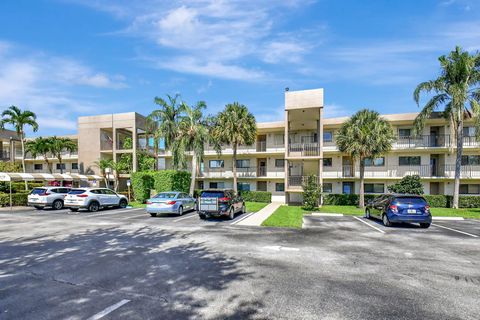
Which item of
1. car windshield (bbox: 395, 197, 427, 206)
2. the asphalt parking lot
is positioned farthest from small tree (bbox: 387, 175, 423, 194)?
the asphalt parking lot

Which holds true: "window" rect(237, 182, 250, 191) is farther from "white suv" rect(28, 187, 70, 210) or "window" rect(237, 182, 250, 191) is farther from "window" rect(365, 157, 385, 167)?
"white suv" rect(28, 187, 70, 210)

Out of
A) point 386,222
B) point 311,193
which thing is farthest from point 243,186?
point 386,222

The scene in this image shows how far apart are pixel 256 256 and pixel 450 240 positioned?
8312 mm

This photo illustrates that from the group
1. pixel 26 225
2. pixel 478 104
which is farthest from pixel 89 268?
pixel 478 104

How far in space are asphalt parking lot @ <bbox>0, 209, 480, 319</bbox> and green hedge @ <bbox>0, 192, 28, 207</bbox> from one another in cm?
1502

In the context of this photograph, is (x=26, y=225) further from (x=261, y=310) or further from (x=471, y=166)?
(x=471, y=166)

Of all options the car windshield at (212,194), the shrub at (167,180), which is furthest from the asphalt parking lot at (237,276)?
the shrub at (167,180)

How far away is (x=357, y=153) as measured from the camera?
21.8 metres

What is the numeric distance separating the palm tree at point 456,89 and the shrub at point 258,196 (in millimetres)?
15463

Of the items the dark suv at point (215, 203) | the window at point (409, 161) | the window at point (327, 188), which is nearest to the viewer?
the dark suv at point (215, 203)

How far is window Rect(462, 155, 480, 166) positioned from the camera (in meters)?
24.9

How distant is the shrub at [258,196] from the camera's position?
27.9 m

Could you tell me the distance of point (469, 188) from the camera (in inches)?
988

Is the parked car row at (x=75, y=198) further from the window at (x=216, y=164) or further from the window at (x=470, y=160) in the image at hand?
the window at (x=470, y=160)
